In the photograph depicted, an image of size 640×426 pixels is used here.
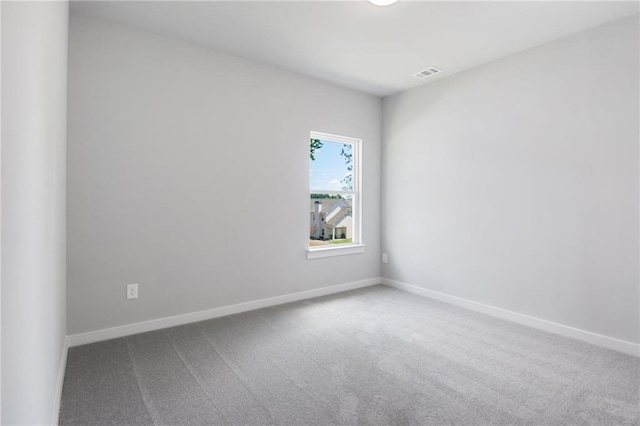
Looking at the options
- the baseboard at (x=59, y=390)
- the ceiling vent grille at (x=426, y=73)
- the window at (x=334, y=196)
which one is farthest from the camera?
the window at (x=334, y=196)

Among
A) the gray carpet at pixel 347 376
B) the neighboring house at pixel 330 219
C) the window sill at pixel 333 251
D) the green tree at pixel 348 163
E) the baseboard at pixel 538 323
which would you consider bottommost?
the gray carpet at pixel 347 376

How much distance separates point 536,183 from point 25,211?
351cm

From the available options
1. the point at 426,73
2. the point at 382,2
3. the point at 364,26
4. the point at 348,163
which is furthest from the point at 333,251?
the point at 382,2

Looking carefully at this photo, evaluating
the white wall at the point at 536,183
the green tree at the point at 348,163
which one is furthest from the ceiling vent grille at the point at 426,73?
the green tree at the point at 348,163

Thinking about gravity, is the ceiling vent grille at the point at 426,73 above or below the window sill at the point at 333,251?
above

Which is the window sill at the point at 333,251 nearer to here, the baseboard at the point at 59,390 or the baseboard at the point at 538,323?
the baseboard at the point at 538,323

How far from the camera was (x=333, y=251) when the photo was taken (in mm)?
4059

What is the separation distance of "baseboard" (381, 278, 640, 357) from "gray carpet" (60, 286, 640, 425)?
10 centimetres

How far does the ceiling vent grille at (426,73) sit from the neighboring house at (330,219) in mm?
1684

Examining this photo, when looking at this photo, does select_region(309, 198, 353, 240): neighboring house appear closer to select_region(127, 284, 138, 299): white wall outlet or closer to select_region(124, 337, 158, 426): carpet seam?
select_region(127, 284, 138, 299): white wall outlet

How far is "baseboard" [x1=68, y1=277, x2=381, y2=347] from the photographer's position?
8.55 feet

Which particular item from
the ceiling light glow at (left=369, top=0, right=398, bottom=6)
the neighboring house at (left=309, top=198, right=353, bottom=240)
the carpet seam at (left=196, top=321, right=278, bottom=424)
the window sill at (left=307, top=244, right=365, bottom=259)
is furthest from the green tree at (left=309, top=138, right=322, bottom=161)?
the carpet seam at (left=196, top=321, right=278, bottom=424)

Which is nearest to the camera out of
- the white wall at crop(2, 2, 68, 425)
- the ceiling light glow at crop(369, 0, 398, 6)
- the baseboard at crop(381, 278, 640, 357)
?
the white wall at crop(2, 2, 68, 425)

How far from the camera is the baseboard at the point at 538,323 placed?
8.41 ft
